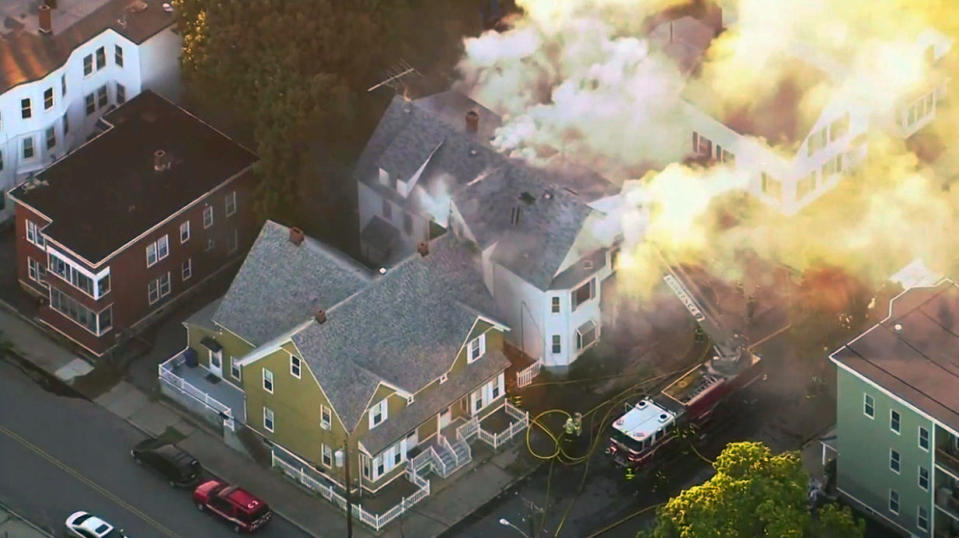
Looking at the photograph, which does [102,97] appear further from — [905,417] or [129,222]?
[905,417]

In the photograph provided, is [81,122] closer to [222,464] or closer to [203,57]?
[203,57]

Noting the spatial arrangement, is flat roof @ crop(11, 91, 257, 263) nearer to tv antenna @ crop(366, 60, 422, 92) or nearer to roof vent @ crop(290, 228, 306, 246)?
tv antenna @ crop(366, 60, 422, 92)

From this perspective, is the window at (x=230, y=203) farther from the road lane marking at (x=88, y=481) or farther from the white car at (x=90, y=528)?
→ the white car at (x=90, y=528)

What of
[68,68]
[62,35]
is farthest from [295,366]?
[62,35]

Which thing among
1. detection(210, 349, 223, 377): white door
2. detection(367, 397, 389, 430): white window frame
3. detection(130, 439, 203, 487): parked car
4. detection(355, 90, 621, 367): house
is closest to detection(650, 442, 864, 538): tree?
detection(367, 397, 389, 430): white window frame

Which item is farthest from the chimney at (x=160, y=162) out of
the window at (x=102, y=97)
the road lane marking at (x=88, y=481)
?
the road lane marking at (x=88, y=481)

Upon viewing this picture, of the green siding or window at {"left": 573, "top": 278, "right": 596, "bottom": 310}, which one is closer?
the green siding
